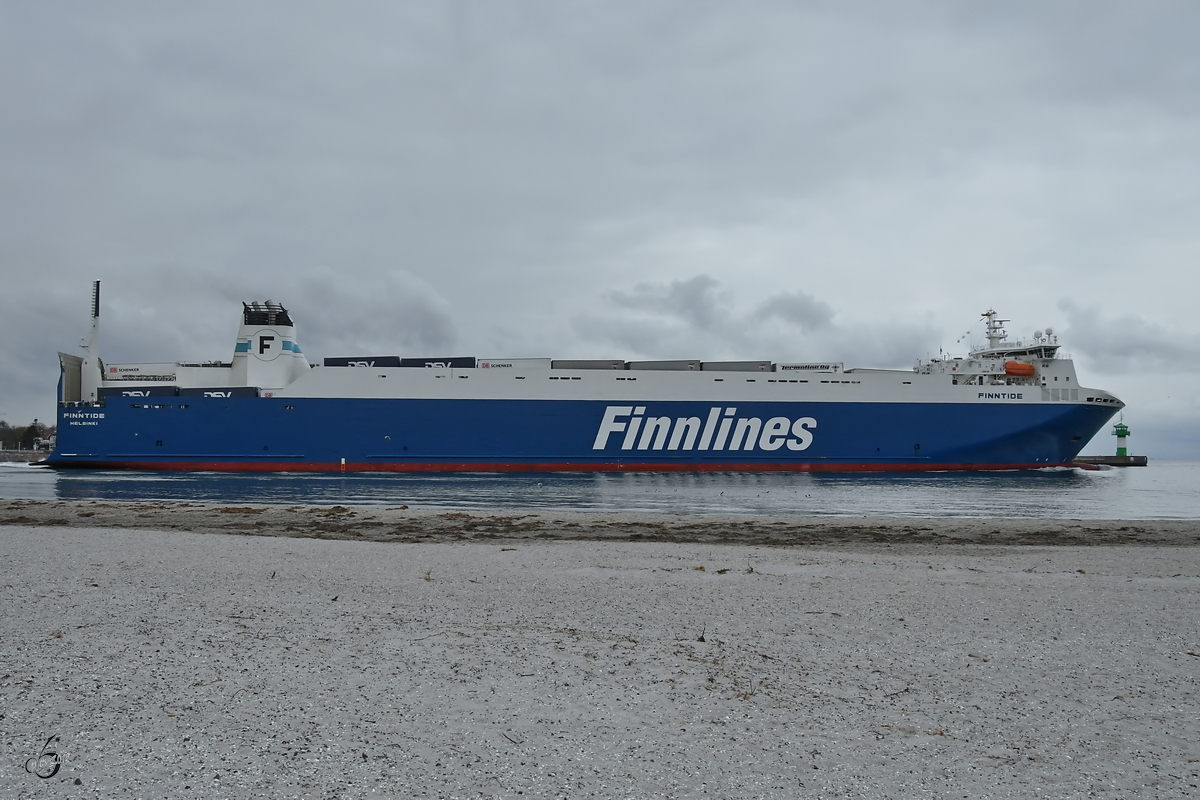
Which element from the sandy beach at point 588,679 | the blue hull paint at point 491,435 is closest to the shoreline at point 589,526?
the sandy beach at point 588,679

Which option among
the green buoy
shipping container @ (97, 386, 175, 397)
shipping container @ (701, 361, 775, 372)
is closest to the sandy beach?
shipping container @ (701, 361, 775, 372)

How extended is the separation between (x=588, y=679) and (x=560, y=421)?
83.9 ft

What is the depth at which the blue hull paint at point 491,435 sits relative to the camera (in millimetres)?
28359

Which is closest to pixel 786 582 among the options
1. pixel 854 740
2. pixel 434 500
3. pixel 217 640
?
pixel 854 740

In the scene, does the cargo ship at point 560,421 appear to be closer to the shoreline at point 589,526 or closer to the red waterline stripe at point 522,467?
the red waterline stripe at point 522,467

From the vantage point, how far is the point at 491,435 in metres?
28.7

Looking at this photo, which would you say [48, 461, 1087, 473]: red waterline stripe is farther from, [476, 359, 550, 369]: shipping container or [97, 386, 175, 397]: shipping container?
[476, 359, 550, 369]: shipping container

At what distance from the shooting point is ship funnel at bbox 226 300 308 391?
96.6 feet

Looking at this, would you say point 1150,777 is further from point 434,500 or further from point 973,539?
point 434,500

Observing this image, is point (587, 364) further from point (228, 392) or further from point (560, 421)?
point (228, 392)

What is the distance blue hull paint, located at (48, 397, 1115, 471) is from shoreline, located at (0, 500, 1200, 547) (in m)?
14.2

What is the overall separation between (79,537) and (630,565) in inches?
261

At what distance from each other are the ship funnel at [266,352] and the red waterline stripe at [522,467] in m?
3.60

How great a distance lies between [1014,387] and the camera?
2936 centimetres
